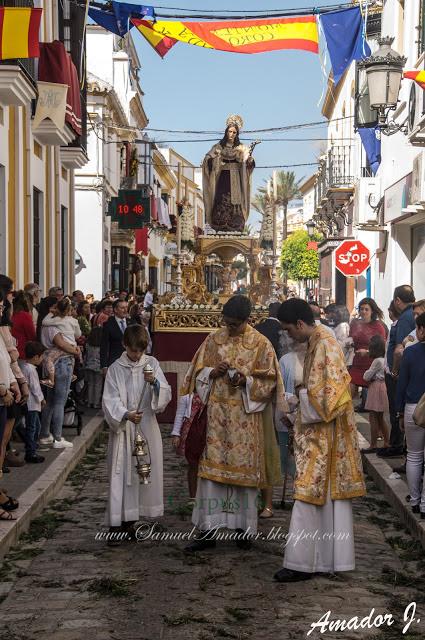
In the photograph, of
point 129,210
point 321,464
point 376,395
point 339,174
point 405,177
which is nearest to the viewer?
point 321,464

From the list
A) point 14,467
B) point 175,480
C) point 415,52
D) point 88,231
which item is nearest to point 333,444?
point 175,480

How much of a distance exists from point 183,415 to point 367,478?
12.5 ft

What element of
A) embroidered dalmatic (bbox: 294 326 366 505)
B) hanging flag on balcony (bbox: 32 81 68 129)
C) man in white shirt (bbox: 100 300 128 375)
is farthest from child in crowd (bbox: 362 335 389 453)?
hanging flag on balcony (bbox: 32 81 68 129)

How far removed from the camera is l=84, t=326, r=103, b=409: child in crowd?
52.4 feet

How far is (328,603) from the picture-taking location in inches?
238

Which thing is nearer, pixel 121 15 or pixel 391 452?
pixel 391 452

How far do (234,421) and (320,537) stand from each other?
Answer: 1.22 m

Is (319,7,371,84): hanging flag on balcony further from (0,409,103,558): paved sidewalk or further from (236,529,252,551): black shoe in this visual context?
(236,529,252,551): black shoe

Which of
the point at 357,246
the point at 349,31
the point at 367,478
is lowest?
the point at 367,478

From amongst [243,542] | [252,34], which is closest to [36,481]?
[243,542]

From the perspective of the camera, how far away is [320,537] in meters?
6.50

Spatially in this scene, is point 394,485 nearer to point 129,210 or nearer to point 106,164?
point 129,210

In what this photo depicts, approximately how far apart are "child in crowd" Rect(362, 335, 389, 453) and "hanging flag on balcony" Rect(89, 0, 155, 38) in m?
6.54

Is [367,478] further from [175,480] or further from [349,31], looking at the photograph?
[349,31]
